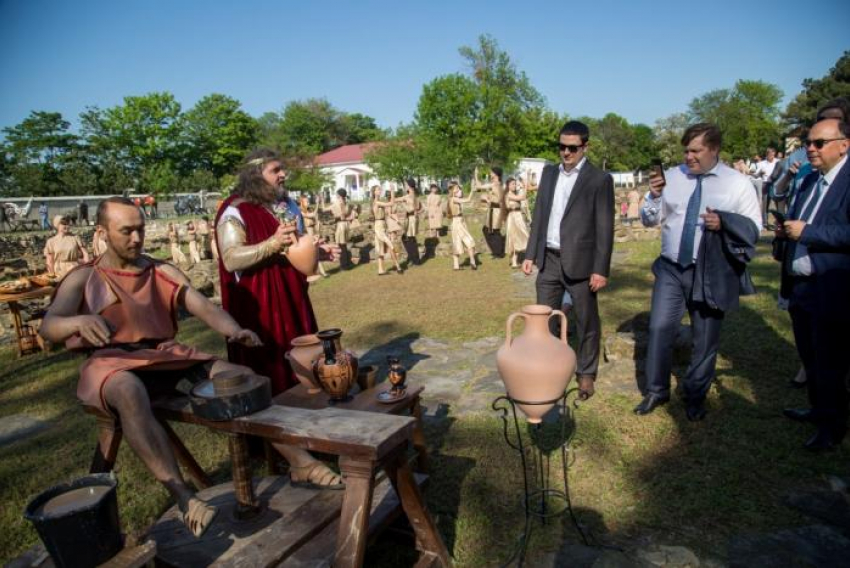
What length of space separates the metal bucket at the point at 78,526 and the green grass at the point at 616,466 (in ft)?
4.27

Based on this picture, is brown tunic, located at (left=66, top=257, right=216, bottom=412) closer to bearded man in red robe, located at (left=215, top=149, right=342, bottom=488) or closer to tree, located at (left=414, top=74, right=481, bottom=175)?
bearded man in red robe, located at (left=215, top=149, right=342, bottom=488)

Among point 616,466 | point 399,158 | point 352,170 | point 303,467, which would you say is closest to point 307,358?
point 303,467

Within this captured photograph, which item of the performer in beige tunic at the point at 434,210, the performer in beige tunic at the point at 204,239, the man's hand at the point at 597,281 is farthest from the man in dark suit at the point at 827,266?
the performer in beige tunic at the point at 204,239

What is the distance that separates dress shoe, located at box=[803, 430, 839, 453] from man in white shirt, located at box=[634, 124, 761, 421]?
650mm

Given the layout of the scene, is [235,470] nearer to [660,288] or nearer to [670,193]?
[660,288]

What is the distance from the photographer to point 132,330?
2814mm

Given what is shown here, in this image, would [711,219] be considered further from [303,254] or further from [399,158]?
[399,158]

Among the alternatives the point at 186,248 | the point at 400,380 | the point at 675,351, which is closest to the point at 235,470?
the point at 400,380

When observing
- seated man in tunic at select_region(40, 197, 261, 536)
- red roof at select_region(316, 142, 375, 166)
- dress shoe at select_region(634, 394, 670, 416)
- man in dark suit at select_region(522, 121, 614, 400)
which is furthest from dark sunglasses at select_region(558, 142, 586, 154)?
red roof at select_region(316, 142, 375, 166)

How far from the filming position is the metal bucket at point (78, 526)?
1.70 meters

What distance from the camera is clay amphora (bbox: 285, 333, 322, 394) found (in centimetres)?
303

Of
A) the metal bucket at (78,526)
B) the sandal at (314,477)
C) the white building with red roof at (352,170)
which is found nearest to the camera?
the metal bucket at (78,526)

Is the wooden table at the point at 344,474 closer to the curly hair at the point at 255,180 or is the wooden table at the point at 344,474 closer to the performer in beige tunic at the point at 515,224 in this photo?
the curly hair at the point at 255,180

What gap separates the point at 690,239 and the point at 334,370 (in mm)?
2501
